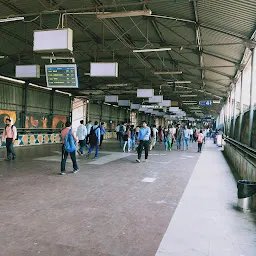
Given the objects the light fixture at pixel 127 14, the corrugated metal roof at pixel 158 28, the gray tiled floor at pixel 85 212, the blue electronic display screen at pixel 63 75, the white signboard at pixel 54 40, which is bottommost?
the gray tiled floor at pixel 85 212

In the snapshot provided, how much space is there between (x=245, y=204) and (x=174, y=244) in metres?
2.34

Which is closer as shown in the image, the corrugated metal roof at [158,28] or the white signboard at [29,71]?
the corrugated metal roof at [158,28]

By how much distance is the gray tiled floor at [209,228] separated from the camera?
11.6ft

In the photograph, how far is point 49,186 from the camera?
6.79m

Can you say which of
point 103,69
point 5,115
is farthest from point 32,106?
point 103,69

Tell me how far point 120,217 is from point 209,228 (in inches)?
58.3

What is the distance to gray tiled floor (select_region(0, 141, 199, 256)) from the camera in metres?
3.56

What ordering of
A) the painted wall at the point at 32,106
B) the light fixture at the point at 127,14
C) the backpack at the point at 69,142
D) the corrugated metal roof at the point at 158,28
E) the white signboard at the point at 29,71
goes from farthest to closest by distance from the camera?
the painted wall at the point at 32,106
the white signboard at the point at 29,71
the corrugated metal roof at the point at 158,28
the backpack at the point at 69,142
the light fixture at the point at 127,14

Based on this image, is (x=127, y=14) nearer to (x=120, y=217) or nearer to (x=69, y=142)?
(x=69, y=142)

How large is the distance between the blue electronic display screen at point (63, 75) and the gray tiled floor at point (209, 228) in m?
7.03

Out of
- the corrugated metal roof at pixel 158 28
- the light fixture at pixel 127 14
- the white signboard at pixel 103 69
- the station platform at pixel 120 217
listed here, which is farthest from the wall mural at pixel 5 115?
the light fixture at pixel 127 14

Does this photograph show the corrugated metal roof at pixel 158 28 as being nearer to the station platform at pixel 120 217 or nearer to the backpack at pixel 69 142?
the backpack at pixel 69 142

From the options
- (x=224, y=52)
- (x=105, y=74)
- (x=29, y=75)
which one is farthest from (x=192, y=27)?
(x=29, y=75)

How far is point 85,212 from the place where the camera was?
16.1 ft
